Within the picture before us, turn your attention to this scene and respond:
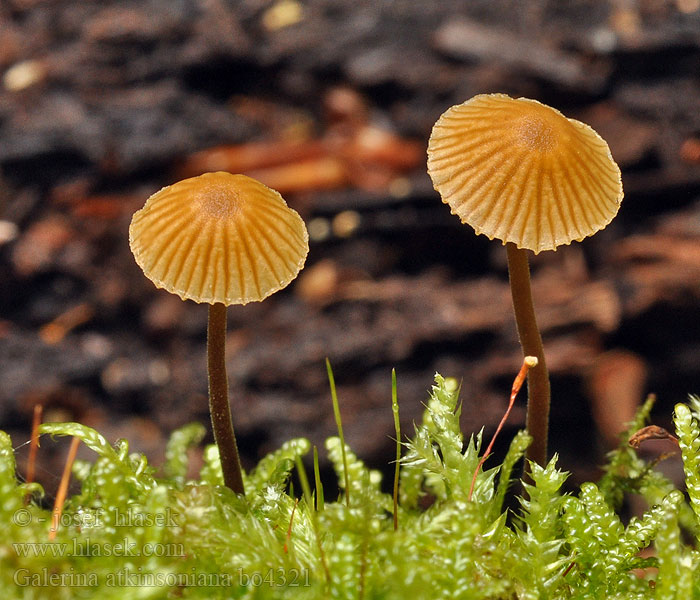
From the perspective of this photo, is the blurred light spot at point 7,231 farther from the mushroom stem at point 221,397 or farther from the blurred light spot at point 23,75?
the mushroom stem at point 221,397

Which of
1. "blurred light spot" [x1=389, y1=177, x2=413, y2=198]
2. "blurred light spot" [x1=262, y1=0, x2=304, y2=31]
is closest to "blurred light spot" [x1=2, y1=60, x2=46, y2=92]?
"blurred light spot" [x1=262, y1=0, x2=304, y2=31]

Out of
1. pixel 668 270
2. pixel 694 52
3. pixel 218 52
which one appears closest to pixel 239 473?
pixel 668 270

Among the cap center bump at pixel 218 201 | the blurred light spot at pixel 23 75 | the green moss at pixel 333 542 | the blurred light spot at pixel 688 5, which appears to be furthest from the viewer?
the blurred light spot at pixel 23 75

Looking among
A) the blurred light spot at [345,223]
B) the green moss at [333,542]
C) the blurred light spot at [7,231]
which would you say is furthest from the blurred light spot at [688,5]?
the blurred light spot at [7,231]

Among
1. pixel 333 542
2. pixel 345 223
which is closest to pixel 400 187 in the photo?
pixel 345 223

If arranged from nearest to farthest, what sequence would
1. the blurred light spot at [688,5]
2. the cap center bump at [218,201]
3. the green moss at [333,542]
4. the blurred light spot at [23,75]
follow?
1. the green moss at [333,542]
2. the cap center bump at [218,201]
3. the blurred light spot at [688,5]
4. the blurred light spot at [23,75]

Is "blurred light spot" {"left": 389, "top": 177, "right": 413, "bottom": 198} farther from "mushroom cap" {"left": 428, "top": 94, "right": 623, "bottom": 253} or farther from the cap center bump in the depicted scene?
the cap center bump
